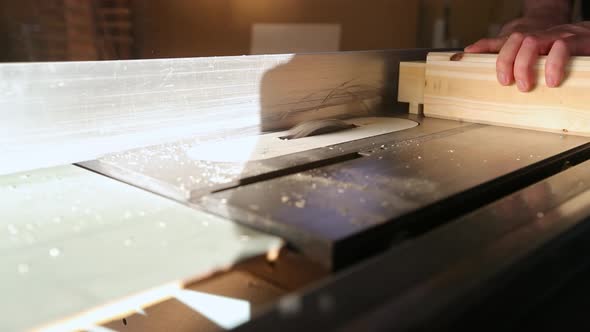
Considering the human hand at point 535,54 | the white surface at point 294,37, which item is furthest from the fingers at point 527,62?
the white surface at point 294,37

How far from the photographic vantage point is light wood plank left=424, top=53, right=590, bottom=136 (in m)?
→ 1.01

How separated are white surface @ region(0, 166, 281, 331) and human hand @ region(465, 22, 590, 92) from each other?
751mm

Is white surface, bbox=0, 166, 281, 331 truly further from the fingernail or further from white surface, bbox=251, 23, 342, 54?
white surface, bbox=251, 23, 342, 54

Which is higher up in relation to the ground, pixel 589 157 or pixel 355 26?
pixel 355 26

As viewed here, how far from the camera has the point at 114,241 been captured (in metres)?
0.52

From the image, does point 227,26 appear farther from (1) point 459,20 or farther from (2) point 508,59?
(1) point 459,20

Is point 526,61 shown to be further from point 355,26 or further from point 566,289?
point 355,26

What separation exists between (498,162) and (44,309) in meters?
0.63

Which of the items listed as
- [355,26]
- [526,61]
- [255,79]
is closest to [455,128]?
[526,61]

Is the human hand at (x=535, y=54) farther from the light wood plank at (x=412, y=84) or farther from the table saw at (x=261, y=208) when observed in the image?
the light wood plank at (x=412, y=84)

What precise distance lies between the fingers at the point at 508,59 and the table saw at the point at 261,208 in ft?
0.27

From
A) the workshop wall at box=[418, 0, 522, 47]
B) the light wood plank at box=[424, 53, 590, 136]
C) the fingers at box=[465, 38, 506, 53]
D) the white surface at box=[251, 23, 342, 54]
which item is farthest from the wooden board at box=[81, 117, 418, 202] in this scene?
the workshop wall at box=[418, 0, 522, 47]

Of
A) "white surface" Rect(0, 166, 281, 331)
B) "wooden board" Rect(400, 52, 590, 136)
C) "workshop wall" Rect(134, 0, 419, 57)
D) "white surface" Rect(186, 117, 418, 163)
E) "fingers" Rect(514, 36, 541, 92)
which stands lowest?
"white surface" Rect(0, 166, 281, 331)

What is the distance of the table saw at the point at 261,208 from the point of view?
1.41 ft
